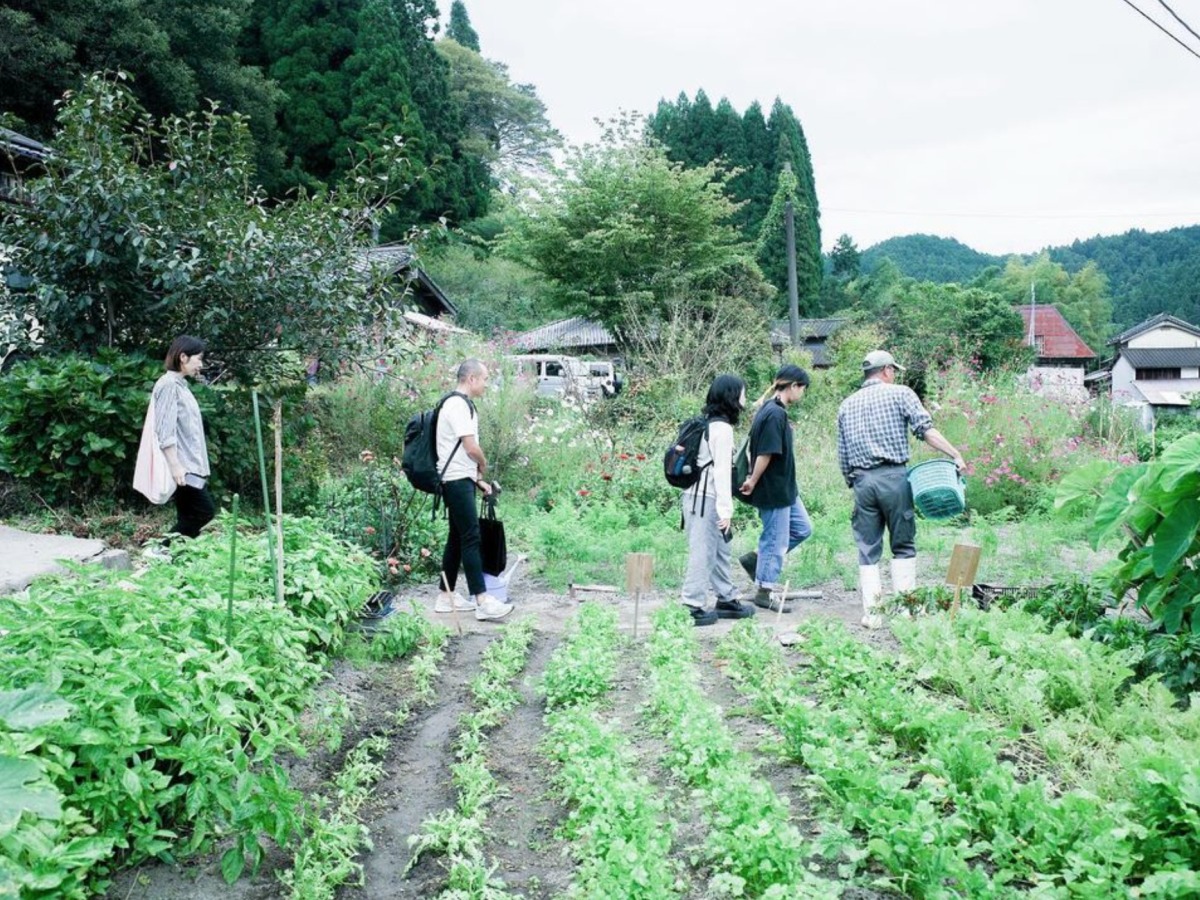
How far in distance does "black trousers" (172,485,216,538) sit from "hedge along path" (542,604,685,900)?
2860 mm

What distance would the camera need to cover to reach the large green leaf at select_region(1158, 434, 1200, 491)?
4027mm

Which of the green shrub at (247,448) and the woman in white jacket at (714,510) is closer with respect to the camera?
the woman in white jacket at (714,510)

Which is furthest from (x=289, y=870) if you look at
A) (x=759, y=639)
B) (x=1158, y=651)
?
(x=1158, y=651)

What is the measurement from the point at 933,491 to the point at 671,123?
40.9m

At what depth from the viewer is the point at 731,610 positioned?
6387 mm

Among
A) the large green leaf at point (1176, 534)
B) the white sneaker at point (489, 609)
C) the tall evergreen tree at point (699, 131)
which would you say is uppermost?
the tall evergreen tree at point (699, 131)

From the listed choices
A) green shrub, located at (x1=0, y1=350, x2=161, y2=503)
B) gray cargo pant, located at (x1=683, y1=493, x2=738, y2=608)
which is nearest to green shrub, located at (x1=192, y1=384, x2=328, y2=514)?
green shrub, located at (x1=0, y1=350, x2=161, y2=503)

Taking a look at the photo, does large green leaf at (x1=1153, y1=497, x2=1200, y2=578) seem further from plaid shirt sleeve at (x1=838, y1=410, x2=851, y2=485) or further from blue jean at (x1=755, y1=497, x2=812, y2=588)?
blue jean at (x1=755, y1=497, x2=812, y2=588)

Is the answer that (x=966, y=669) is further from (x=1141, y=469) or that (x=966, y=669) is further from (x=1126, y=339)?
(x=1126, y=339)

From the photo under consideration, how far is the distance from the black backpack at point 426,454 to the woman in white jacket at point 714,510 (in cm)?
155

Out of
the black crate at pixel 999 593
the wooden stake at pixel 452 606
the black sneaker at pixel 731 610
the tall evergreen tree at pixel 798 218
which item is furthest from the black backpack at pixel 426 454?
the tall evergreen tree at pixel 798 218

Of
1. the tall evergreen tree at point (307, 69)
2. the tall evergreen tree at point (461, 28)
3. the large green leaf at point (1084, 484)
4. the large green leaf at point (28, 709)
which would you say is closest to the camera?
the large green leaf at point (28, 709)

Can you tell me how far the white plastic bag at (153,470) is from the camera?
234 inches

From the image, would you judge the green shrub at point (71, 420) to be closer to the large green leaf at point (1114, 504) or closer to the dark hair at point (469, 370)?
the dark hair at point (469, 370)
